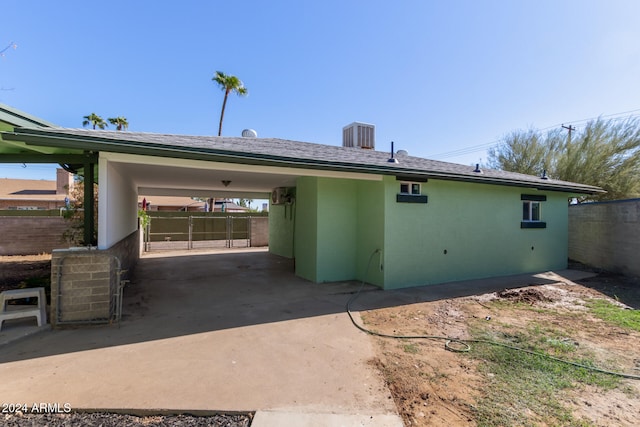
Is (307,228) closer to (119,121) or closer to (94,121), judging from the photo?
(119,121)

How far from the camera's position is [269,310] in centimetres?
552

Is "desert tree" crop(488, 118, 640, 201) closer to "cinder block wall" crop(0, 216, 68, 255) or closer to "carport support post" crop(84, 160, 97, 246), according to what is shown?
"carport support post" crop(84, 160, 97, 246)

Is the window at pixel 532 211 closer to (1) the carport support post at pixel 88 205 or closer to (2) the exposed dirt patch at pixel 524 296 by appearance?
(2) the exposed dirt patch at pixel 524 296

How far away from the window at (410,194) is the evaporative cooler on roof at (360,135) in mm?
4376

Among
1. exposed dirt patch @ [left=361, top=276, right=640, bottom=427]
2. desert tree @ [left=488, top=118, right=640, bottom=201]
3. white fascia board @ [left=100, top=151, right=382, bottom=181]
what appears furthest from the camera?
desert tree @ [left=488, top=118, right=640, bottom=201]

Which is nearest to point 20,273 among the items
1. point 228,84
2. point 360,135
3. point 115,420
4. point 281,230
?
point 281,230

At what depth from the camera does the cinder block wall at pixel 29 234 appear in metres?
11.9

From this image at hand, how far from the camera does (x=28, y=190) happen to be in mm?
24828

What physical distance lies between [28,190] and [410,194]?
31.7 meters

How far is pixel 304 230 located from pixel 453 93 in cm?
856

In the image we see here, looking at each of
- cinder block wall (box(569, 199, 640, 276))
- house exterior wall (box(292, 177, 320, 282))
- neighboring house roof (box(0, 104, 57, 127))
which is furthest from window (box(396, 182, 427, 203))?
neighboring house roof (box(0, 104, 57, 127))

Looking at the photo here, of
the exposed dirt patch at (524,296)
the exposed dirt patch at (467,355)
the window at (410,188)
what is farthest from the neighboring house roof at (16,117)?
the exposed dirt patch at (524,296)

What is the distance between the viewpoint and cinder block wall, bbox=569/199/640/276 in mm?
9047

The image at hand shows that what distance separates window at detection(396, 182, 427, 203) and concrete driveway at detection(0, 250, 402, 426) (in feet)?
9.35
